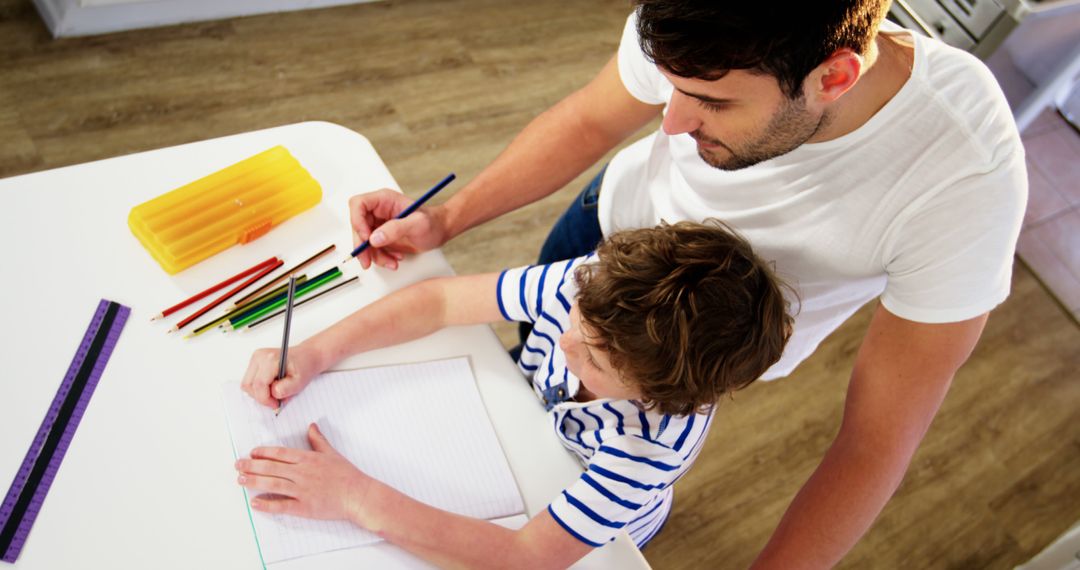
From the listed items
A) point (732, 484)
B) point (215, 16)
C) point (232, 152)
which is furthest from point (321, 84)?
point (732, 484)

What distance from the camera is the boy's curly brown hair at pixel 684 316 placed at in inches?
35.3

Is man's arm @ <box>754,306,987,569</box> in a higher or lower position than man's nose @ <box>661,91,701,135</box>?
lower

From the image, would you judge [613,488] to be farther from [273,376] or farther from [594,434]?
[273,376]

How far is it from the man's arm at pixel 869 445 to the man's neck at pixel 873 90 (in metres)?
0.22

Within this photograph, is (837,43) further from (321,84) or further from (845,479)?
(321,84)

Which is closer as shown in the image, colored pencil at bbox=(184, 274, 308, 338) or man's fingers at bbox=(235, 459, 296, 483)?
man's fingers at bbox=(235, 459, 296, 483)

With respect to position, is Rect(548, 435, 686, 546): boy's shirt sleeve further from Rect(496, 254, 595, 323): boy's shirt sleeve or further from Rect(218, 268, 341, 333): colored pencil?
Rect(218, 268, 341, 333): colored pencil

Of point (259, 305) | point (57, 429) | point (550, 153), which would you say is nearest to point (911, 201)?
point (550, 153)

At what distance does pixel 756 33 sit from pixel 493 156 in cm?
158

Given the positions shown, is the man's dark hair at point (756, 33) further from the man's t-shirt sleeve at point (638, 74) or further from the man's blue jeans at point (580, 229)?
the man's blue jeans at point (580, 229)

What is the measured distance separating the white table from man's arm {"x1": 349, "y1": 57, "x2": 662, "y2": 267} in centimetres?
9

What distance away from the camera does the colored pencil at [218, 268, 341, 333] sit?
3.33 feet

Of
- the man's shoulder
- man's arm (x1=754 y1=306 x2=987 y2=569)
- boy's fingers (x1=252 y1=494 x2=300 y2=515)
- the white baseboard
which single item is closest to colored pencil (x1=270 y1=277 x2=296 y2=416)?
boy's fingers (x1=252 y1=494 x2=300 y2=515)

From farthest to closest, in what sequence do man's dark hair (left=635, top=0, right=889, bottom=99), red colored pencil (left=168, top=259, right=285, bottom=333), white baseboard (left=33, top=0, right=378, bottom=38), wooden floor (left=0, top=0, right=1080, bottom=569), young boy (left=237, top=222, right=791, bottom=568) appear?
white baseboard (left=33, top=0, right=378, bottom=38)
wooden floor (left=0, top=0, right=1080, bottom=569)
red colored pencil (left=168, top=259, right=285, bottom=333)
young boy (left=237, top=222, right=791, bottom=568)
man's dark hair (left=635, top=0, right=889, bottom=99)
